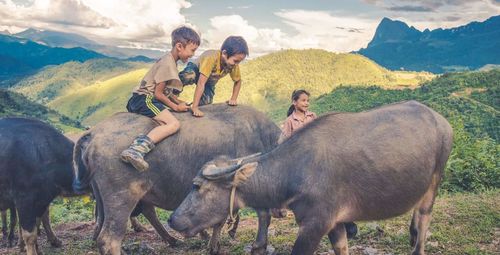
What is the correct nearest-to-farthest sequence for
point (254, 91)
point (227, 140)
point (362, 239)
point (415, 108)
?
1. point (415, 108)
2. point (227, 140)
3. point (362, 239)
4. point (254, 91)

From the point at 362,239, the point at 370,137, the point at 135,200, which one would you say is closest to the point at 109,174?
the point at 135,200

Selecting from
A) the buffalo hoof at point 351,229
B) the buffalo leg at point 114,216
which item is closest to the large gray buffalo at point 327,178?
the buffalo leg at point 114,216

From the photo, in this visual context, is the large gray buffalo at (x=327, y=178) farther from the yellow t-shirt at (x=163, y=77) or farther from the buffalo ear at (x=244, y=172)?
the yellow t-shirt at (x=163, y=77)

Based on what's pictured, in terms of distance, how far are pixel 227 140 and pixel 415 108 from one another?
245 centimetres

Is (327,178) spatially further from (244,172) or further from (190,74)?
(190,74)

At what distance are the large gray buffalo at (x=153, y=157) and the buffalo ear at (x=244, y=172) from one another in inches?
33.3

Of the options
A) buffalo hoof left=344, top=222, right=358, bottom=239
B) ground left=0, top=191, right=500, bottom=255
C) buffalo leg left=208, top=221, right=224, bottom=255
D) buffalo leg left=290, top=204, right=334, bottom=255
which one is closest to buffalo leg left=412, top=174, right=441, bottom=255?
ground left=0, top=191, right=500, bottom=255

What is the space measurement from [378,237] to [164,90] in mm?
3904

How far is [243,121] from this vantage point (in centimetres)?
625

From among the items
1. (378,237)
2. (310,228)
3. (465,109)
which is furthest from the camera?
(465,109)

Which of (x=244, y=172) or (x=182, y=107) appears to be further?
(x=182, y=107)

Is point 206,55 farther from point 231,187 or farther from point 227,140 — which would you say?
point 231,187

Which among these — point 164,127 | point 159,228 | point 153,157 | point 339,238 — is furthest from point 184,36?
point 339,238

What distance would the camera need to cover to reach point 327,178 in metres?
4.72
